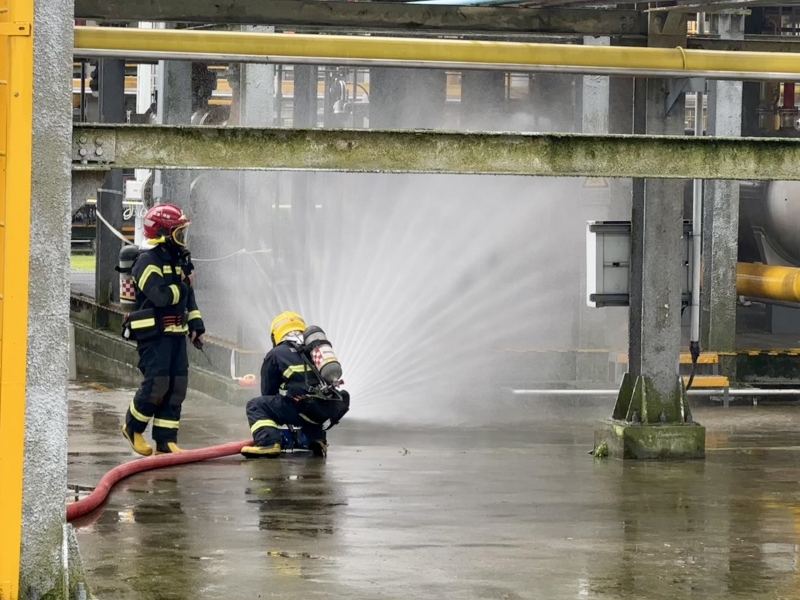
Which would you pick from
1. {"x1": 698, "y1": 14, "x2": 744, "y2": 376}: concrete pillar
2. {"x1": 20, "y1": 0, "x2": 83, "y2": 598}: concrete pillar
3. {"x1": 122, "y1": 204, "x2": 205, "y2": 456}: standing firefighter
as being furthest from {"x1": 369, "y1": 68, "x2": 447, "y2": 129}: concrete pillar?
{"x1": 20, "y1": 0, "x2": 83, "y2": 598}: concrete pillar

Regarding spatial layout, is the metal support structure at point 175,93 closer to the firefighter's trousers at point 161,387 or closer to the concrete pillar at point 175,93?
the concrete pillar at point 175,93

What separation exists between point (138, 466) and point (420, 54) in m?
3.08

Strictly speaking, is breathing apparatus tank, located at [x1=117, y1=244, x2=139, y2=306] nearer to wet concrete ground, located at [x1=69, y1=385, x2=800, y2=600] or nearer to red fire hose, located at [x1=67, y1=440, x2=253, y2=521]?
wet concrete ground, located at [x1=69, y1=385, x2=800, y2=600]

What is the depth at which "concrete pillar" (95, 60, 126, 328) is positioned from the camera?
17.5m

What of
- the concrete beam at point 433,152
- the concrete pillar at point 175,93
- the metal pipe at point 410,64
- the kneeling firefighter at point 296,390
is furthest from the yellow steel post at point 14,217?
the concrete pillar at point 175,93

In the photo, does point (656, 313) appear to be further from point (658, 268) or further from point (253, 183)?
point (253, 183)

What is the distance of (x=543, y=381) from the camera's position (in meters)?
14.7

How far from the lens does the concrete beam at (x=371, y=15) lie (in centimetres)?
1009

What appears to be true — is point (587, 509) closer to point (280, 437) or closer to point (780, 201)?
point (280, 437)

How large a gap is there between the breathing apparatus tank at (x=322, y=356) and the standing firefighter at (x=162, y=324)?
74cm

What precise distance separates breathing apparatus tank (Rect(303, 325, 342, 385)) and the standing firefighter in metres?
0.74

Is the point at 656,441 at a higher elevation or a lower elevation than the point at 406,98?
lower

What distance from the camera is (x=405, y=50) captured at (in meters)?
8.91

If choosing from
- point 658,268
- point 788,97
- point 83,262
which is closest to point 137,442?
point 658,268
